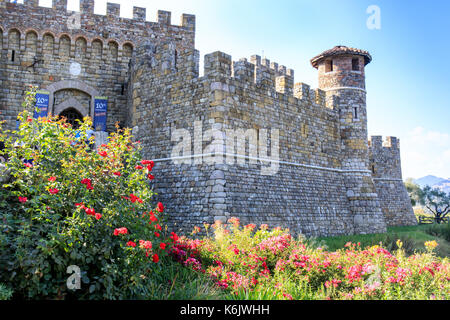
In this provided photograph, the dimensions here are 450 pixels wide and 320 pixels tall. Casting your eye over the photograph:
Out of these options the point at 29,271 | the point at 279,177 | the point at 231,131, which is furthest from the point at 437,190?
the point at 29,271

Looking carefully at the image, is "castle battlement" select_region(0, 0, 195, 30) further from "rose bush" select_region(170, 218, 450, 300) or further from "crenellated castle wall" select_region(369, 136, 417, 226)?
"crenellated castle wall" select_region(369, 136, 417, 226)

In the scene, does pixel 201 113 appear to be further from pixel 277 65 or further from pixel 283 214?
pixel 277 65

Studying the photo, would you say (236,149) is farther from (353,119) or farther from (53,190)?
(353,119)

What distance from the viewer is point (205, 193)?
10.4 metres

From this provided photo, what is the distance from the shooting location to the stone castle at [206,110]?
36.0 ft

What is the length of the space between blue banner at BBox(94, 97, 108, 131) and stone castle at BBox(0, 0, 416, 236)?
0.12ft

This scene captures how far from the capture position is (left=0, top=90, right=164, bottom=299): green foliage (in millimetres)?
4609

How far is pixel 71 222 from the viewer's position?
188 inches

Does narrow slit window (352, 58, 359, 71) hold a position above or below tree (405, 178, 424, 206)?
above

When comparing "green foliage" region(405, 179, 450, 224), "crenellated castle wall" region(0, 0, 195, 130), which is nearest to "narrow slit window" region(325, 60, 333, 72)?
"crenellated castle wall" region(0, 0, 195, 130)

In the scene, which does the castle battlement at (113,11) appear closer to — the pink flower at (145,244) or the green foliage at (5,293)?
the pink flower at (145,244)

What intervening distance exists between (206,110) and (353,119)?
8074 millimetres

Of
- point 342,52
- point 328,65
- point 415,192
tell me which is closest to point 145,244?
point 342,52

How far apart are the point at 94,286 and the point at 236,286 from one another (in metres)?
2.26
